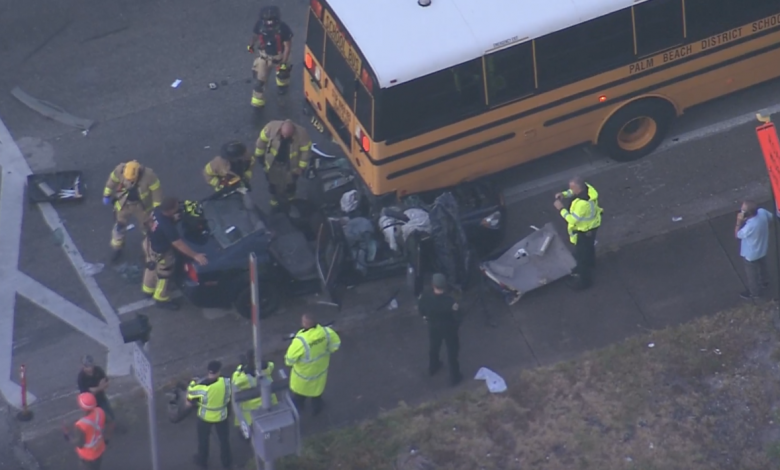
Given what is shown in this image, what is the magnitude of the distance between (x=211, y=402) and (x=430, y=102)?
380cm

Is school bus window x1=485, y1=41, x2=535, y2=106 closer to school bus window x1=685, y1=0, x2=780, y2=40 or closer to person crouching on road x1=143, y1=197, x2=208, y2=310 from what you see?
school bus window x1=685, y1=0, x2=780, y2=40

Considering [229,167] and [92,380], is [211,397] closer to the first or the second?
[92,380]

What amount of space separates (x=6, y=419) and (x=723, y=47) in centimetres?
831

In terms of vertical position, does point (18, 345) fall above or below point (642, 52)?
above

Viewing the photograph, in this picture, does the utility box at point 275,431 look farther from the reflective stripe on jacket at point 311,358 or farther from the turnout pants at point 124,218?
the turnout pants at point 124,218

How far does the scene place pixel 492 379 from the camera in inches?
472

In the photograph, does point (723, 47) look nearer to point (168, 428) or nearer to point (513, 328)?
point (513, 328)

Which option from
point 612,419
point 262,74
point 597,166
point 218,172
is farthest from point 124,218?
point 612,419

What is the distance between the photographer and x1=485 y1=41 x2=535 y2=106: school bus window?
12414 mm

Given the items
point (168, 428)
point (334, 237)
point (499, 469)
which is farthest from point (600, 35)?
point (168, 428)

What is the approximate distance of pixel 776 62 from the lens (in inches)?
552

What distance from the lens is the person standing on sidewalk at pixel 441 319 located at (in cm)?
1124

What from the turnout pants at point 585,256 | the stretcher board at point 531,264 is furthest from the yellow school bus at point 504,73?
the turnout pants at point 585,256

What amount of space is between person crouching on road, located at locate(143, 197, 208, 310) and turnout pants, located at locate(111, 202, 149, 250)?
1.68 ft
